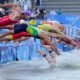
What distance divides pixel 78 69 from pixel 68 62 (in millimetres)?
829

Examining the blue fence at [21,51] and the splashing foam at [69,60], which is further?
the blue fence at [21,51]

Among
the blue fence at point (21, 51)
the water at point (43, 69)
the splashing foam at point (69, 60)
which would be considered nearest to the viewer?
the water at point (43, 69)

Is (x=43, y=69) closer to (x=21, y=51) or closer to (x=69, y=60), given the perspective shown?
(x=69, y=60)

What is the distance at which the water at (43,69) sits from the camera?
9.54 m

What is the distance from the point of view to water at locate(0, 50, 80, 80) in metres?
9.54

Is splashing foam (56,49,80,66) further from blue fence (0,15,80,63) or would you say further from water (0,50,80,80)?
blue fence (0,15,80,63)

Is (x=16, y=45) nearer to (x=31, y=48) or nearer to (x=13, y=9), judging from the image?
(x=31, y=48)

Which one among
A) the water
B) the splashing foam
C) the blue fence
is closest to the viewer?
the water

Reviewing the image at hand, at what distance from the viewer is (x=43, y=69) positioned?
10734mm

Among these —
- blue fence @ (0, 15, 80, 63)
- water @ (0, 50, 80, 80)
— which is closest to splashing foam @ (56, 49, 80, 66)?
water @ (0, 50, 80, 80)

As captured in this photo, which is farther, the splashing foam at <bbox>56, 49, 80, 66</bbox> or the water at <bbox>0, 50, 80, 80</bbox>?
the splashing foam at <bbox>56, 49, 80, 66</bbox>

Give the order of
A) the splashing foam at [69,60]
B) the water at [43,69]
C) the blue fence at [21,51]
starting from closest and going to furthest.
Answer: the water at [43,69] < the splashing foam at [69,60] < the blue fence at [21,51]

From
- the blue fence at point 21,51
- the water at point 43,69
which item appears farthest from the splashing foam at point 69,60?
the blue fence at point 21,51

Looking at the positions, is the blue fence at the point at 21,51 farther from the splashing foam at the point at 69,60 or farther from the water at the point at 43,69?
the splashing foam at the point at 69,60
